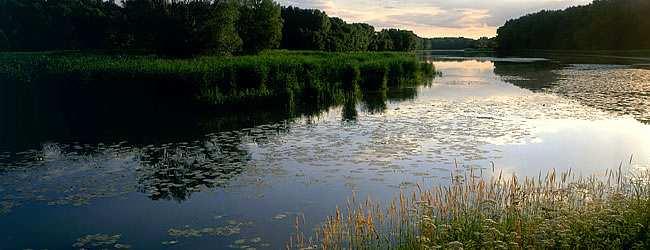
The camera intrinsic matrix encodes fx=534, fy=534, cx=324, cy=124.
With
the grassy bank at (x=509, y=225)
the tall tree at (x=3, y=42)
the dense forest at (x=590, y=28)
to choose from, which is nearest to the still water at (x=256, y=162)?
the grassy bank at (x=509, y=225)

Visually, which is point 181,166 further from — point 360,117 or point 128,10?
point 128,10

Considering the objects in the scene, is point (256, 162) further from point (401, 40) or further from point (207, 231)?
point (401, 40)

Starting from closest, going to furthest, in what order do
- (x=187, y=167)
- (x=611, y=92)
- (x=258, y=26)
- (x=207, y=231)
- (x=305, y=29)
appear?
(x=207, y=231) < (x=187, y=167) < (x=611, y=92) < (x=258, y=26) < (x=305, y=29)

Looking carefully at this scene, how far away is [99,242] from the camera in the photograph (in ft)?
30.4

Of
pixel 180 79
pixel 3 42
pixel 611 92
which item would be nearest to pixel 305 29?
pixel 3 42

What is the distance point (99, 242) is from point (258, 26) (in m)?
52.7

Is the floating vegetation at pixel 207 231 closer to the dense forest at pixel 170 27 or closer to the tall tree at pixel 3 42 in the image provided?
the dense forest at pixel 170 27

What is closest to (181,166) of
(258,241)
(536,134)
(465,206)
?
(258,241)

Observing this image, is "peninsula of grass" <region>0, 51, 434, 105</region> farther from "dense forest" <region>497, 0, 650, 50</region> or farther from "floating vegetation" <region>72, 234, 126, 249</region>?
"dense forest" <region>497, 0, 650, 50</region>

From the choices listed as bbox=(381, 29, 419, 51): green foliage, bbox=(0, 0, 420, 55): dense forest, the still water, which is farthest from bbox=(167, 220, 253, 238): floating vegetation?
bbox=(381, 29, 419, 51): green foliage

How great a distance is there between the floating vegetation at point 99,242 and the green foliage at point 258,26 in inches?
1949

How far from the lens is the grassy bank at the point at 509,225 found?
7.52 metres

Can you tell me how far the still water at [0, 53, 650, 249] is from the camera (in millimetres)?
10125

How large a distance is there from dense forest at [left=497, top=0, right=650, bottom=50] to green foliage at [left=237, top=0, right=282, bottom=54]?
8258cm
